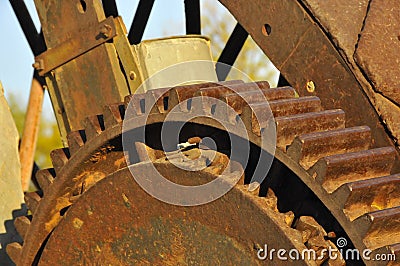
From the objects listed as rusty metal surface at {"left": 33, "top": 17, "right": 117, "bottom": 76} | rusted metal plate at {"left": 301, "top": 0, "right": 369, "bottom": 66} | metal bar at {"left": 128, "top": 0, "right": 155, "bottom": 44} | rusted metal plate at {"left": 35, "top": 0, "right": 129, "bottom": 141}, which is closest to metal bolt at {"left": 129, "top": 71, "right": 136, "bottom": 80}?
rusted metal plate at {"left": 35, "top": 0, "right": 129, "bottom": 141}

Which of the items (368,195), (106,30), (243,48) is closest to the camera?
(368,195)

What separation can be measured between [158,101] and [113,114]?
9.3 inches

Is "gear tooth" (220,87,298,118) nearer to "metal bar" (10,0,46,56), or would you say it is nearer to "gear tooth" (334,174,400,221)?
"gear tooth" (334,174,400,221)

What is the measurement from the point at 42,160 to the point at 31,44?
51.8 ft

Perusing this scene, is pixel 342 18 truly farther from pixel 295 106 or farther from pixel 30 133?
pixel 30 133

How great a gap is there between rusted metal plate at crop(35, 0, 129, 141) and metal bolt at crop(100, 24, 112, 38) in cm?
3

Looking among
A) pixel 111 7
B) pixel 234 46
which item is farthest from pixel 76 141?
pixel 234 46

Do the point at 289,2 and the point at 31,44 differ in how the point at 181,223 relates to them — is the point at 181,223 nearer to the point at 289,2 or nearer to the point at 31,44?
the point at 289,2

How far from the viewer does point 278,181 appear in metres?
2.57

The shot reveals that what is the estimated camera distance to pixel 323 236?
232cm

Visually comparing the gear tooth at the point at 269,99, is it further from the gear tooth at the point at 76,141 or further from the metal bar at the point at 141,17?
the metal bar at the point at 141,17

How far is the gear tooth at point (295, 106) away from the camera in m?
2.37

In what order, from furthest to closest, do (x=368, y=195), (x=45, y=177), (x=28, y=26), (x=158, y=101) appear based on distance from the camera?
(x=28, y=26), (x=45, y=177), (x=158, y=101), (x=368, y=195)

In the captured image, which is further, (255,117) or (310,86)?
(310,86)
